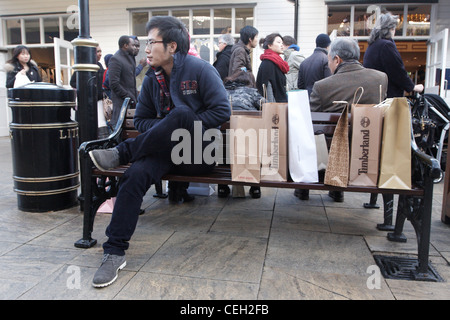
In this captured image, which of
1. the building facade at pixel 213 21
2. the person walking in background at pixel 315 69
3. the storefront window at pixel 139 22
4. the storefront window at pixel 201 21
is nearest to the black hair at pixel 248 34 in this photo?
the person walking in background at pixel 315 69

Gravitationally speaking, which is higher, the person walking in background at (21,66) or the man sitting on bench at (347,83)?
the person walking in background at (21,66)

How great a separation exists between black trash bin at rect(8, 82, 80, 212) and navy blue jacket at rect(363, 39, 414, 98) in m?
3.65

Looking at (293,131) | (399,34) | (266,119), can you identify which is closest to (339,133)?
(293,131)

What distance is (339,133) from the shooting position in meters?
2.66

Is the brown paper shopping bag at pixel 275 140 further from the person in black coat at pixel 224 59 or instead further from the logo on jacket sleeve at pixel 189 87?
the person in black coat at pixel 224 59

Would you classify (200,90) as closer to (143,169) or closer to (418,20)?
(143,169)

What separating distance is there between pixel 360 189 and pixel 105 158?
193 cm

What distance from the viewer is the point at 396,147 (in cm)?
259

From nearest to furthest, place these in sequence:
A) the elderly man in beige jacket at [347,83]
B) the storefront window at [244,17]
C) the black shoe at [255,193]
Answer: the elderly man in beige jacket at [347,83] < the black shoe at [255,193] < the storefront window at [244,17]

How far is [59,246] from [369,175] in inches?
95.2

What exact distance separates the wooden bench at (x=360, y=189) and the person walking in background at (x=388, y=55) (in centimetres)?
195

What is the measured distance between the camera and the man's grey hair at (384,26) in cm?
463

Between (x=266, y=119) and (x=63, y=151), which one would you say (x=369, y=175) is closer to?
(x=266, y=119)

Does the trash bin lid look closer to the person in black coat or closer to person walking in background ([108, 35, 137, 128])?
person walking in background ([108, 35, 137, 128])
